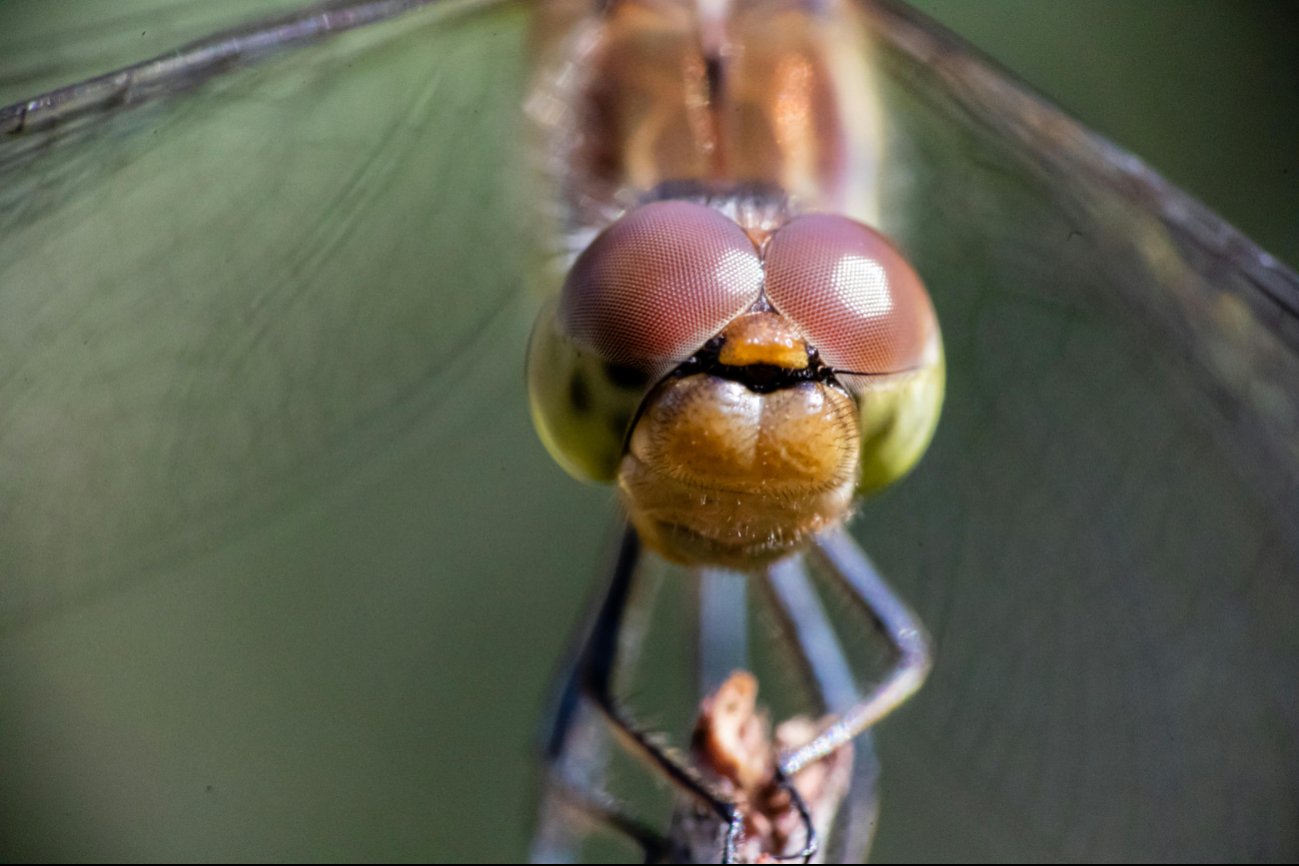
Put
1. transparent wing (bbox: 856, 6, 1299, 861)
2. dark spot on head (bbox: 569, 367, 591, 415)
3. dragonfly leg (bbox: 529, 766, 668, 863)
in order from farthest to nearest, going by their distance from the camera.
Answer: transparent wing (bbox: 856, 6, 1299, 861) → dragonfly leg (bbox: 529, 766, 668, 863) → dark spot on head (bbox: 569, 367, 591, 415)

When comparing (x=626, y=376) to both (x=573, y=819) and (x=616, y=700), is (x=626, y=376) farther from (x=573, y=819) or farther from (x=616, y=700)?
(x=573, y=819)

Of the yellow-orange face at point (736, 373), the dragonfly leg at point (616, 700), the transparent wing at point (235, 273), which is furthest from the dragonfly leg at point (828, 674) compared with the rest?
the transparent wing at point (235, 273)

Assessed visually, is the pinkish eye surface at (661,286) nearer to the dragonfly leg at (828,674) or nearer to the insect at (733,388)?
the insect at (733,388)

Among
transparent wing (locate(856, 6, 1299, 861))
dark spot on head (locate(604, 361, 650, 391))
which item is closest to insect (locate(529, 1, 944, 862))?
dark spot on head (locate(604, 361, 650, 391))

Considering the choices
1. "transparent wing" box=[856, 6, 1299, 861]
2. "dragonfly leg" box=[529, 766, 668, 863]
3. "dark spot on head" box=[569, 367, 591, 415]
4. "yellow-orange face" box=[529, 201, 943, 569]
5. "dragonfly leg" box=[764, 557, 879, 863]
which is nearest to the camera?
"yellow-orange face" box=[529, 201, 943, 569]

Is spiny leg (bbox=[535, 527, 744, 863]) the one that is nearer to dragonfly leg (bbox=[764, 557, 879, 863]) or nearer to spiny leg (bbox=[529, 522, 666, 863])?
spiny leg (bbox=[529, 522, 666, 863])
